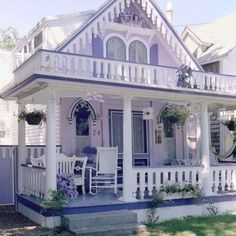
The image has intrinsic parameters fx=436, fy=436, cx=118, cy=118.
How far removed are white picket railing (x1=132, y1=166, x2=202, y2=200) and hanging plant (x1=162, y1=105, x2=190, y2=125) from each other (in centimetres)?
298

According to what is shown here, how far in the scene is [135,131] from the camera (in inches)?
581

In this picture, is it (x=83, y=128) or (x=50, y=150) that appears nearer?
(x=50, y=150)

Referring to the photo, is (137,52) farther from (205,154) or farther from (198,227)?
(198,227)

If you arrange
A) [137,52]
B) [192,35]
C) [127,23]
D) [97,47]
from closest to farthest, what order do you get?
[97,47]
[127,23]
[137,52]
[192,35]

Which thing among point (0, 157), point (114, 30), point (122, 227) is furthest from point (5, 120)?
point (122, 227)

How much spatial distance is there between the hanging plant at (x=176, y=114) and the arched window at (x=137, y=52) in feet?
6.14

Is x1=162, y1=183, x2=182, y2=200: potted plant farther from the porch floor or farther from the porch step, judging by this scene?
the porch step

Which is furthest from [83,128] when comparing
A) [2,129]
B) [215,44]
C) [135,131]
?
[215,44]

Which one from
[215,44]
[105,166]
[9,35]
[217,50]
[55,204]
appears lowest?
[55,204]

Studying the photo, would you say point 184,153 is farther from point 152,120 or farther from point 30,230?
point 30,230

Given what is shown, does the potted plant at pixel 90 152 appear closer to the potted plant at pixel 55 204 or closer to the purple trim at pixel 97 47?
the purple trim at pixel 97 47

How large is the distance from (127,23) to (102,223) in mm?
6934

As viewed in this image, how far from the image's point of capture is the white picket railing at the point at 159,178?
1064cm

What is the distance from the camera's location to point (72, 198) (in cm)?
1029
